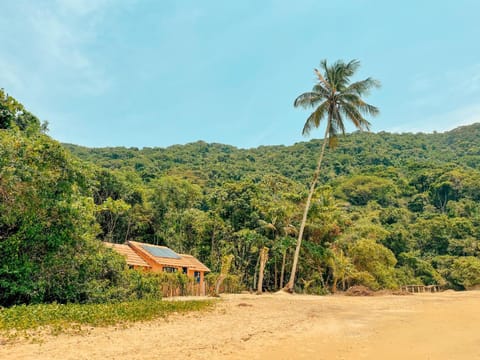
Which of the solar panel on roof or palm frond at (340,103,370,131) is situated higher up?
palm frond at (340,103,370,131)

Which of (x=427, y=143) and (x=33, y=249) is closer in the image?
(x=33, y=249)

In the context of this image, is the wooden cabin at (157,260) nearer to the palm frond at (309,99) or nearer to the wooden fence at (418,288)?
the palm frond at (309,99)

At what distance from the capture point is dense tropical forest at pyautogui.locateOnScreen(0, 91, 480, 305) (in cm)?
1023

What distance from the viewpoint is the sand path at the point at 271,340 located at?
5566 millimetres

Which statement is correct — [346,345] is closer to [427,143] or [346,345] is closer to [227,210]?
[227,210]

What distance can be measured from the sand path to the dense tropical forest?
4146 millimetres

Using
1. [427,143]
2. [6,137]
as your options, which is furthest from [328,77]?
[427,143]

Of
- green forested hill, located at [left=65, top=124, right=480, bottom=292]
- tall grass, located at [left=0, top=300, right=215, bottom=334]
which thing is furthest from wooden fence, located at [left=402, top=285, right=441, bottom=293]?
tall grass, located at [left=0, top=300, right=215, bottom=334]

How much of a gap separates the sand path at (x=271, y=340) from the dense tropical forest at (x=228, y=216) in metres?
4.15

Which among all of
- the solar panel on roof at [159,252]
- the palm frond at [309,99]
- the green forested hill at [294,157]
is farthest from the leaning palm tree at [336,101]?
the green forested hill at [294,157]

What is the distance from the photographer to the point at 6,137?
9938mm

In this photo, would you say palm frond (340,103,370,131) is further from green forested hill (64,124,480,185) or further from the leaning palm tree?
green forested hill (64,124,480,185)

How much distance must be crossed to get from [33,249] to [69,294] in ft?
6.17

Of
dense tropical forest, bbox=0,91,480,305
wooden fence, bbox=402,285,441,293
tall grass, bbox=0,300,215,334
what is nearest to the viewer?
tall grass, bbox=0,300,215,334
